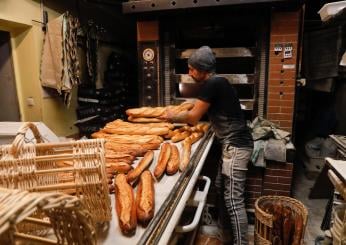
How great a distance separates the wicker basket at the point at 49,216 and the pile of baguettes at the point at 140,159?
28cm

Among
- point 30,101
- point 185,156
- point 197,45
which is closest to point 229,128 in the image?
point 185,156

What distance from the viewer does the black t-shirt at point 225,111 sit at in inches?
86.3

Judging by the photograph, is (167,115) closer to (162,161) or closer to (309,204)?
(162,161)

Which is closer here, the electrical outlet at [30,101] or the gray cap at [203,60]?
the gray cap at [203,60]

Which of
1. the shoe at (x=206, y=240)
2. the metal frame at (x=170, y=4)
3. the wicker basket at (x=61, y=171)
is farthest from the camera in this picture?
the metal frame at (x=170, y=4)

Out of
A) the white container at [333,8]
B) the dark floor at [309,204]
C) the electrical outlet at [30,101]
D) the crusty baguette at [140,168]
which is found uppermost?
the white container at [333,8]

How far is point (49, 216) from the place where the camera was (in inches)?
29.9

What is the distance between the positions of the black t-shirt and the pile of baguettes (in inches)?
8.6

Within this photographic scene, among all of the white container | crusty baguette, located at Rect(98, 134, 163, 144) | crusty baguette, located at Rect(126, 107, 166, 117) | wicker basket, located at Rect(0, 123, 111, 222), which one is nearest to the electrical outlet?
crusty baguette, located at Rect(126, 107, 166, 117)

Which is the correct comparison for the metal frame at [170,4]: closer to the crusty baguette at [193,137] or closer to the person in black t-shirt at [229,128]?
the person in black t-shirt at [229,128]

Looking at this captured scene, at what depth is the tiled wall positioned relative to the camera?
298cm

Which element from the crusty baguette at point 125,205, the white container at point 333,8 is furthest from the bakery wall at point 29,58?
the white container at point 333,8

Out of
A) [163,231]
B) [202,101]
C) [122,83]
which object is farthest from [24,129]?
[122,83]

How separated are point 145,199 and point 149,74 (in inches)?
98.7
